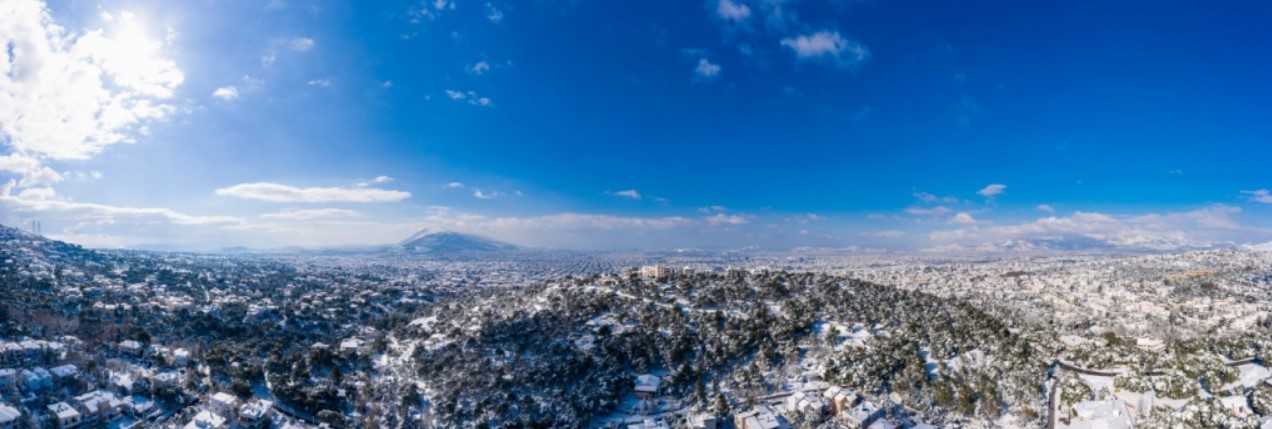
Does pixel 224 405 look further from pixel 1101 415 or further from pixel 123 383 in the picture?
pixel 1101 415

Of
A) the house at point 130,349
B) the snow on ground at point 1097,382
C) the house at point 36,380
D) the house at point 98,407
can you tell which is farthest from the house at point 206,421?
the snow on ground at point 1097,382

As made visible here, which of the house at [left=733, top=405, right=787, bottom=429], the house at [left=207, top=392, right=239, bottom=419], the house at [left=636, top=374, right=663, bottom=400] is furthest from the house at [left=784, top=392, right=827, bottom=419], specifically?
the house at [left=207, top=392, right=239, bottom=419]

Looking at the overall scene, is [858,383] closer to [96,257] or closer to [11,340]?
[11,340]

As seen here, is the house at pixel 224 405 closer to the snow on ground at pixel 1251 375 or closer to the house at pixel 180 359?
the house at pixel 180 359

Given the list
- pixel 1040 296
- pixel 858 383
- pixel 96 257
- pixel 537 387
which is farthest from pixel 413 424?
pixel 96 257

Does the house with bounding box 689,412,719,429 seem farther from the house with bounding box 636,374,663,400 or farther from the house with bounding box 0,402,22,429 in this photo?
the house with bounding box 0,402,22,429

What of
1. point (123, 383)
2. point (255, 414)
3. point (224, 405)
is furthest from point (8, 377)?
point (255, 414)

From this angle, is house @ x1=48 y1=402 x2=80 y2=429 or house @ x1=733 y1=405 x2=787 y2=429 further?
house @ x1=733 y1=405 x2=787 y2=429

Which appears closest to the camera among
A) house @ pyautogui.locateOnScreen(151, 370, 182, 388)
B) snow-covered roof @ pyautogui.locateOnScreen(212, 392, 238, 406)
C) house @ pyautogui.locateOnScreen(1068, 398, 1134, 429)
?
house @ pyautogui.locateOnScreen(1068, 398, 1134, 429)
